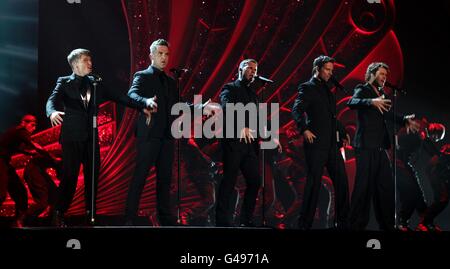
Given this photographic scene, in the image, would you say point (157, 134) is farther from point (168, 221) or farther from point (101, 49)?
point (101, 49)

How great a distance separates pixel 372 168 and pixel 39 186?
362 cm

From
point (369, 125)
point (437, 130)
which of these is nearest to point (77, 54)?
point (369, 125)

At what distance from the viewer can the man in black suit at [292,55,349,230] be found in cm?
791

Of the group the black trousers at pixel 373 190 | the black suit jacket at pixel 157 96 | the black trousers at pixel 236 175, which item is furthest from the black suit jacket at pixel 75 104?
the black trousers at pixel 373 190

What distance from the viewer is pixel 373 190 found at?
8148 millimetres

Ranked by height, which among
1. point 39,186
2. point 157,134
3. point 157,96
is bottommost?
point 39,186

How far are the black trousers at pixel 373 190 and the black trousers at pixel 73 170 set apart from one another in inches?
105

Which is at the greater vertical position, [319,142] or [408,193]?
[319,142]

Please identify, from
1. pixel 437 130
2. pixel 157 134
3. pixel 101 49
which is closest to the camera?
pixel 157 134

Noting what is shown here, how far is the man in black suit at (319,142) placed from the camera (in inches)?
312

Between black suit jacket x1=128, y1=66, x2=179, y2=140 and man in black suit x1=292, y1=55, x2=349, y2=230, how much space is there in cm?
127

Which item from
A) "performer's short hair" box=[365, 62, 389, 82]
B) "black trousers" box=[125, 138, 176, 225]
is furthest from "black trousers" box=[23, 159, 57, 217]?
"performer's short hair" box=[365, 62, 389, 82]

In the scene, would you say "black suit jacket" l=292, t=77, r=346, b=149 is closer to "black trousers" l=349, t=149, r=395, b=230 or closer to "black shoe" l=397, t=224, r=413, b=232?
"black trousers" l=349, t=149, r=395, b=230

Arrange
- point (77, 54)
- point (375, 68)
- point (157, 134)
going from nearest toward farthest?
point (157, 134), point (77, 54), point (375, 68)
